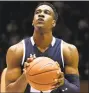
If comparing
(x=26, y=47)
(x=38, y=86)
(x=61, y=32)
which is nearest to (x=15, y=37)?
(x=61, y=32)

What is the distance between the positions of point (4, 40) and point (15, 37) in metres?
0.16

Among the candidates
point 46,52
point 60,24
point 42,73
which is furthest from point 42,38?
point 60,24

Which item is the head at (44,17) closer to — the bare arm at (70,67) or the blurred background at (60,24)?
the bare arm at (70,67)

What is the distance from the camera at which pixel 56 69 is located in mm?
2592

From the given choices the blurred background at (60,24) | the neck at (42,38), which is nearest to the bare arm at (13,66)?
the neck at (42,38)

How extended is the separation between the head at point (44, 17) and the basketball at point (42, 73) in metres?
0.37

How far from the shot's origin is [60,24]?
518 centimetres

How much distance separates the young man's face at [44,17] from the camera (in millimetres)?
2857

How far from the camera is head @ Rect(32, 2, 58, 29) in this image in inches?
112

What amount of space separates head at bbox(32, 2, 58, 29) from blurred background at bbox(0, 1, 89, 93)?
2.07 m

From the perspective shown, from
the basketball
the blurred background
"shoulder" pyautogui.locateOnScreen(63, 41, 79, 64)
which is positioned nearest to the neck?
"shoulder" pyautogui.locateOnScreen(63, 41, 79, 64)

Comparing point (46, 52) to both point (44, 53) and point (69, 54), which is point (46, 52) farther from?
point (69, 54)

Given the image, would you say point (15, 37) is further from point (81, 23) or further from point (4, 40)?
point (81, 23)

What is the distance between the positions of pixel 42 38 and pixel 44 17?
19cm
